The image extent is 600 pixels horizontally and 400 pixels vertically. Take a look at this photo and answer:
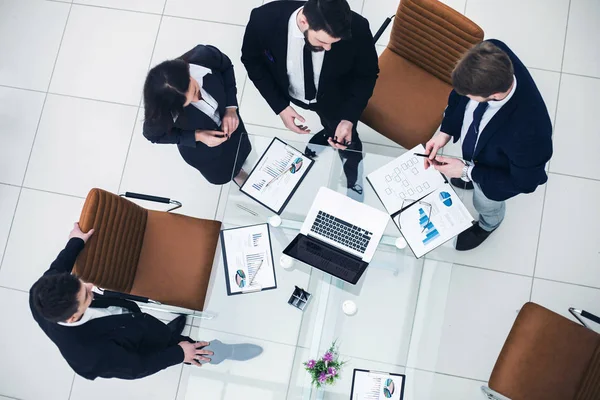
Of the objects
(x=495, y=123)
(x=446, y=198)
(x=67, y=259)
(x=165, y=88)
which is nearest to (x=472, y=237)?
(x=446, y=198)

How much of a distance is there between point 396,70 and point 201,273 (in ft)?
5.22

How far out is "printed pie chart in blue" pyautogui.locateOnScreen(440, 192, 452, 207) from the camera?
8.18ft

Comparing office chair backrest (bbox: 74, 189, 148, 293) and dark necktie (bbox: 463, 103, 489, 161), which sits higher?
dark necktie (bbox: 463, 103, 489, 161)

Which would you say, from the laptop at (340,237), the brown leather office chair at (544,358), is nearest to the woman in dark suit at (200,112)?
the laptop at (340,237)

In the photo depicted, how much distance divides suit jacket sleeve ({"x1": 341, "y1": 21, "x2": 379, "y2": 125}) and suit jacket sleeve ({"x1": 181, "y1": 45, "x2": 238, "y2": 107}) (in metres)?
0.61

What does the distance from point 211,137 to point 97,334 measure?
1.08 meters

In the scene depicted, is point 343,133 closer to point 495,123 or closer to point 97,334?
point 495,123

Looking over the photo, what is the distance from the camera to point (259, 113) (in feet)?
11.8

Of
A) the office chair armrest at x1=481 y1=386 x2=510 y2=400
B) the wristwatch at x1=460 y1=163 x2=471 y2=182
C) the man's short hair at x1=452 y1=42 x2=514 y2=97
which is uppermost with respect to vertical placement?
the man's short hair at x1=452 y1=42 x2=514 y2=97

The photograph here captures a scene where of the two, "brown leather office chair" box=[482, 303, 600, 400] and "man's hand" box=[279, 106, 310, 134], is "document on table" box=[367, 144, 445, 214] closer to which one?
"man's hand" box=[279, 106, 310, 134]

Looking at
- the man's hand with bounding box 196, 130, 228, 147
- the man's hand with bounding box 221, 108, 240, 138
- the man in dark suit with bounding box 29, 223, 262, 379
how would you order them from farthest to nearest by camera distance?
the man's hand with bounding box 221, 108, 240, 138
the man's hand with bounding box 196, 130, 228, 147
the man in dark suit with bounding box 29, 223, 262, 379

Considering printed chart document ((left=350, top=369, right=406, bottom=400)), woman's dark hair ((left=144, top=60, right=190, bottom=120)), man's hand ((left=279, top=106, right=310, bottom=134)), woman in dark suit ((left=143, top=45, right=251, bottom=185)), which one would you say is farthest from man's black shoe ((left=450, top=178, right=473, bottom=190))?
woman's dark hair ((left=144, top=60, right=190, bottom=120))

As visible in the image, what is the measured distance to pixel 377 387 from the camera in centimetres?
238

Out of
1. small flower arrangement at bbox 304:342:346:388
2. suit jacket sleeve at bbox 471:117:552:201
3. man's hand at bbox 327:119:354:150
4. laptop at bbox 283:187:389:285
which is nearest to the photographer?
suit jacket sleeve at bbox 471:117:552:201
